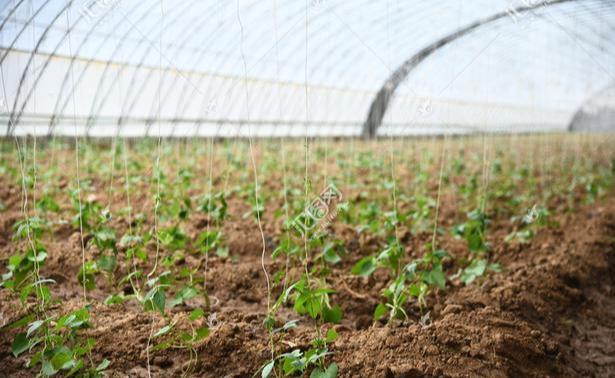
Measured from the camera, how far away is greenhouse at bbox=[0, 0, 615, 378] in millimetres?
2961

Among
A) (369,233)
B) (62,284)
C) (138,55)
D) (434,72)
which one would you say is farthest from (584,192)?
(434,72)

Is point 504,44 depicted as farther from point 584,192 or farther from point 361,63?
point 584,192

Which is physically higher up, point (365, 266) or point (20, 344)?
point (365, 266)

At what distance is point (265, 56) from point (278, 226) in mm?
7533

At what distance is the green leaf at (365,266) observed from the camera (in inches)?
138

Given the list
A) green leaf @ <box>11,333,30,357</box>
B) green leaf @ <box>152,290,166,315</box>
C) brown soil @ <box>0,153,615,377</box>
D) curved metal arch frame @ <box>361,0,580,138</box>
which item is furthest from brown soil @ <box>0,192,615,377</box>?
curved metal arch frame @ <box>361,0,580,138</box>

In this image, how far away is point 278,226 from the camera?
5938 millimetres

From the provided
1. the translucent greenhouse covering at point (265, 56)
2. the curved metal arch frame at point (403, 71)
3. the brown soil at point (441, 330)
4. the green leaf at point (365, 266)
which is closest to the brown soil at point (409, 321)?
the brown soil at point (441, 330)

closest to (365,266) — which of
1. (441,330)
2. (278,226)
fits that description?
(441,330)

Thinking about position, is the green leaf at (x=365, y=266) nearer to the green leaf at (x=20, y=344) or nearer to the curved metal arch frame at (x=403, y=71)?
the green leaf at (x=20, y=344)

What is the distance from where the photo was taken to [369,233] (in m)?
5.52

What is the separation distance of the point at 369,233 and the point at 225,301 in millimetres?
1936

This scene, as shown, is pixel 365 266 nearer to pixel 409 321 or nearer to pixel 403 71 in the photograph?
pixel 409 321

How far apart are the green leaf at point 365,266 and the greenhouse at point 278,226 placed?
0.02 m
